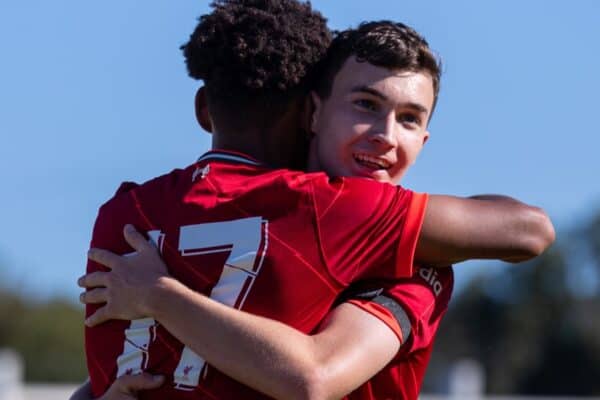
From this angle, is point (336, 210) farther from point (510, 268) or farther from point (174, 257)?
point (510, 268)

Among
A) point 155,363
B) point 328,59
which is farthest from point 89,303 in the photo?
point 328,59

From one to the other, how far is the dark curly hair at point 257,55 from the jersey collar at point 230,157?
0.12 m

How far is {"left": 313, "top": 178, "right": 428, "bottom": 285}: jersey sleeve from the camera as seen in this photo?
14.2 feet

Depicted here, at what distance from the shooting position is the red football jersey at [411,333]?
4.41m

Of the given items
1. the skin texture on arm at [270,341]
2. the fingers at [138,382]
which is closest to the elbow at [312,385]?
the skin texture on arm at [270,341]

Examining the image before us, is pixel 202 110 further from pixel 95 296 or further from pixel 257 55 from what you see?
pixel 95 296

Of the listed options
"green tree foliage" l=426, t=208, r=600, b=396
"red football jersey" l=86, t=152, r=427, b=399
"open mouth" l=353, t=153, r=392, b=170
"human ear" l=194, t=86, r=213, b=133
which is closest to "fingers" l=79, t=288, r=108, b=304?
"red football jersey" l=86, t=152, r=427, b=399

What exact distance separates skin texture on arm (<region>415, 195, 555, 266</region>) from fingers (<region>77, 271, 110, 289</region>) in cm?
96

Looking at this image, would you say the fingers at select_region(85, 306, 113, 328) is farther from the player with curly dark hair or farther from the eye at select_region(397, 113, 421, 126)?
the eye at select_region(397, 113, 421, 126)

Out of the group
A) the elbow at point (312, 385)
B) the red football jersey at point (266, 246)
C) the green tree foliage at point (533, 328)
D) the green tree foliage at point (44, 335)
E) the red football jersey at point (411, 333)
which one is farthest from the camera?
the green tree foliage at point (533, 328)

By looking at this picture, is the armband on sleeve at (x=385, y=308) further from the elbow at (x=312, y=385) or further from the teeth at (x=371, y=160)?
the teeth at (x=371, y=160)

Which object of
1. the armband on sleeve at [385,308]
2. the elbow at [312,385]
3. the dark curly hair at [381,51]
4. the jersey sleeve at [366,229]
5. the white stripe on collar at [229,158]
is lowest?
the elbow at [312,385]

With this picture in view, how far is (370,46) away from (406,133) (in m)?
0.30

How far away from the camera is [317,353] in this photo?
416 cm
